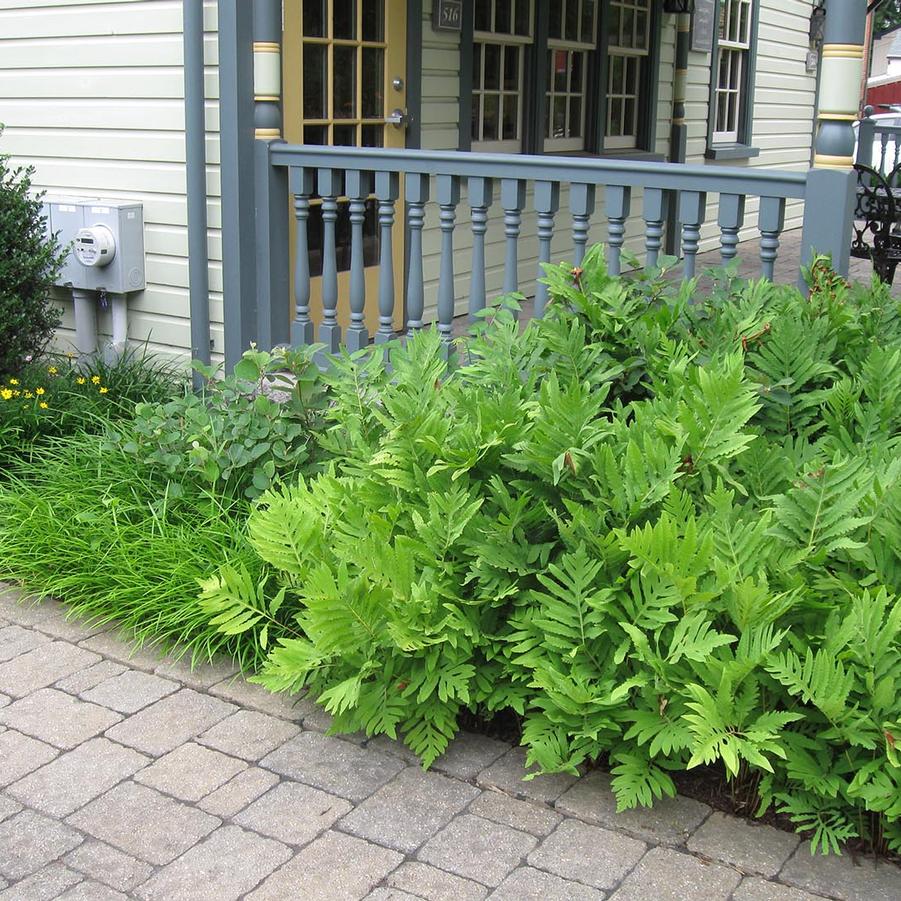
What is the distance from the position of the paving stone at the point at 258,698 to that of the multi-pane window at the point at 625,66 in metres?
6.70

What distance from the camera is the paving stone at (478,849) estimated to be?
8.55ft

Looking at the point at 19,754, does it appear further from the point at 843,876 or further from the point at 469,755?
the point at 843,876

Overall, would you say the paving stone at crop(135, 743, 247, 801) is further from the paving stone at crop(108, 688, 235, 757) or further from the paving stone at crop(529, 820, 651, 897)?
the paving stone at crop(529, 820, 651, 897)

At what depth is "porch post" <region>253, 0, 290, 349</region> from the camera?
5242 mm

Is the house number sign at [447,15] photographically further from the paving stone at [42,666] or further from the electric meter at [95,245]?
the paving stone at [42,666]

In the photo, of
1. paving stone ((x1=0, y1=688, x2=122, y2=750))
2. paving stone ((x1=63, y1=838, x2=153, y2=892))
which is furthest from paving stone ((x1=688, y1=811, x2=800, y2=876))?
paving stone ((x1=0, y1=688, x2=122, y2=750))

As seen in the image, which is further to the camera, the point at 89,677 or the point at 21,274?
the point at 21,274

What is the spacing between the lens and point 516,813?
9.30 feet

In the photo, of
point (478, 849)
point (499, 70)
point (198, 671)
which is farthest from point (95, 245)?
point (478, 849)

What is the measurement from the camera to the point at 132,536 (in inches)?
160

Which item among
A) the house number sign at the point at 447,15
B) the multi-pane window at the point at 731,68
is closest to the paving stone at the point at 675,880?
the house number sign at the point at 447,15

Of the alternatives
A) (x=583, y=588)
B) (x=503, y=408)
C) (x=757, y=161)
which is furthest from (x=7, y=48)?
(x=757, y=161)

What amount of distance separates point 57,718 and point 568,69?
257 inches

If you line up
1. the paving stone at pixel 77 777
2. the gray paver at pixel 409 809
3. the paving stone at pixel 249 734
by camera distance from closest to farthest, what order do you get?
the gray paver at pixel 409 809 < the paving stone at pixel 77 777 < the paving stone at pixel 249 734
